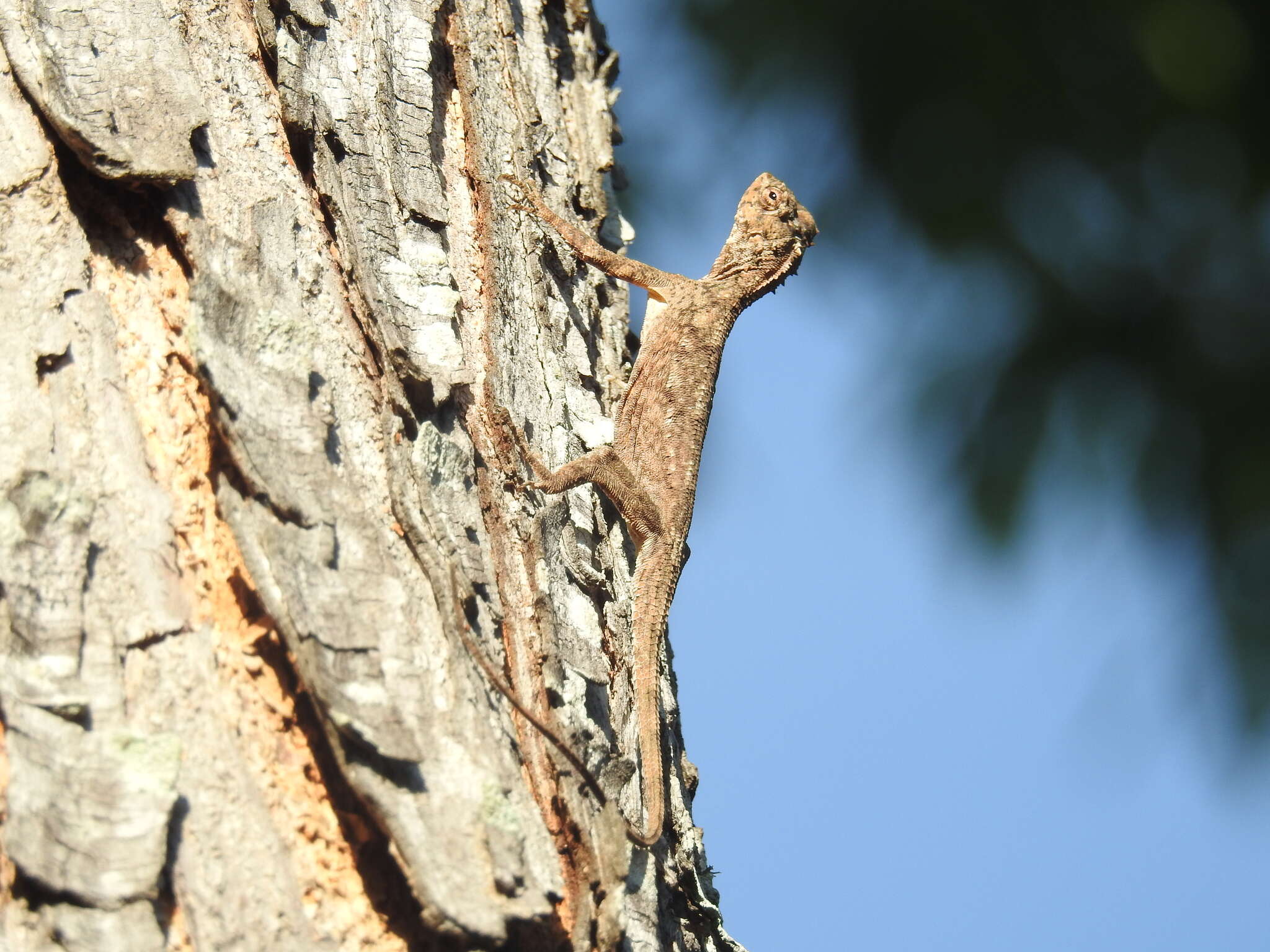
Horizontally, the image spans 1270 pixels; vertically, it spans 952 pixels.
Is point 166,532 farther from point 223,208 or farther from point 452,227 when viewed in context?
point 452,227

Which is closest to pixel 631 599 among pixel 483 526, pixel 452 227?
pixel 483 526

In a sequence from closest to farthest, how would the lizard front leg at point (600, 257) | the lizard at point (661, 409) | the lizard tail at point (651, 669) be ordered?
the lizard tail at point (651, 669) < the lizard at point (661, 409) < the lizard front leg at point (600, 257)

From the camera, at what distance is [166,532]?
2.09 metres

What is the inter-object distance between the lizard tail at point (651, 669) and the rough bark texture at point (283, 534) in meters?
0.08

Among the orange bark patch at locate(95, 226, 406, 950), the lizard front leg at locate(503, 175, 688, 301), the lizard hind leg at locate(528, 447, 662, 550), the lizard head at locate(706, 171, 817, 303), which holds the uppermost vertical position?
the lizard head at locate(706, 171, 817, 303)

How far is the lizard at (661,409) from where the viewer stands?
3.06 m

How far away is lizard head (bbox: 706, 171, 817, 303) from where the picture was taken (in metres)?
5.39

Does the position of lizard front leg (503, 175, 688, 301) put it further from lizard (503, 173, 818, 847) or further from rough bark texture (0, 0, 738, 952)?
rough bark texture (0, 0, 738, 952)

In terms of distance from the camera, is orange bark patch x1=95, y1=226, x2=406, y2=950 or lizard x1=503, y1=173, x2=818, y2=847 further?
→ lizard x1=503, y1=173, x2=818, y2=847

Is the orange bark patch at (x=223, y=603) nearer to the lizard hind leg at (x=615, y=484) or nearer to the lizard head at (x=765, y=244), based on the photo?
the lizard hind leg at (x=615, y=484)

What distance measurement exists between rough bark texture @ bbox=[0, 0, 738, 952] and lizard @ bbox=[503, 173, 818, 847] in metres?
0.15

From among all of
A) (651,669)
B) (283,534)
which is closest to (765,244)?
(651,669)

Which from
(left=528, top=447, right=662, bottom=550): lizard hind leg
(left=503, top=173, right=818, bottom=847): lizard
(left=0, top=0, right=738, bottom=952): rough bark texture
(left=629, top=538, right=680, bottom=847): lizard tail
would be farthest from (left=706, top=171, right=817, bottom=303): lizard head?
(left=0, top=0, right=738, bottom=952): rough bark texture

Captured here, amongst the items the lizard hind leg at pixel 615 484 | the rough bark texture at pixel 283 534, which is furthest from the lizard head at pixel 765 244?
the rough bark texture at pixel 283 534
